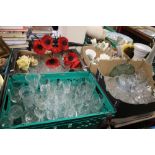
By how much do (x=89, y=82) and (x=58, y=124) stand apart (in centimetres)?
45

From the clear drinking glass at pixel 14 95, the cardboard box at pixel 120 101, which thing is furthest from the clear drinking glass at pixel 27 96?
the cardboard box at pixel 120 101

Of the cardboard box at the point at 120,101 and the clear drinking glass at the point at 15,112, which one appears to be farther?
the cardboard box at the point at 120,101

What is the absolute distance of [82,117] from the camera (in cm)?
100

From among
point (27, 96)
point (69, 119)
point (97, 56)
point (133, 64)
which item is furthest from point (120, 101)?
point (97, 56)

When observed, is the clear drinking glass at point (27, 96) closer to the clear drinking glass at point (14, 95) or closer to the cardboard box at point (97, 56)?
the clear drinking glass at point (14, 95)

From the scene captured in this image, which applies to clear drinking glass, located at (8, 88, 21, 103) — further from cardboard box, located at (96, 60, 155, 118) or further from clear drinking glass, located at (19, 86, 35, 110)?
cardboard box, located at (96, 60, 155, 118)

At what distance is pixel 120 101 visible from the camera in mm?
1106

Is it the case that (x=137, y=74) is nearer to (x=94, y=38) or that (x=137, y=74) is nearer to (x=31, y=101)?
(x=94, y=38)

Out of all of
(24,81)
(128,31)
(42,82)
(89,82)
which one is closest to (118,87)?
(89,82)

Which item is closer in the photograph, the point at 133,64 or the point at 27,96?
the point at 27,96

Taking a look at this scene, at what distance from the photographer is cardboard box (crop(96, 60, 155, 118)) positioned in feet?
3.67

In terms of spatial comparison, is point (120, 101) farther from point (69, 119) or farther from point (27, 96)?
point (27, 96)

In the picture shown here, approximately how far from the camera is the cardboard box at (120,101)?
1.12 metres

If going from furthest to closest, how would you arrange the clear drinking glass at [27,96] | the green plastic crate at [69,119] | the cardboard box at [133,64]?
the cardboard box at [133,64] < the clear drinking glass at [27,96] < the green plastic crate at [69,119]
